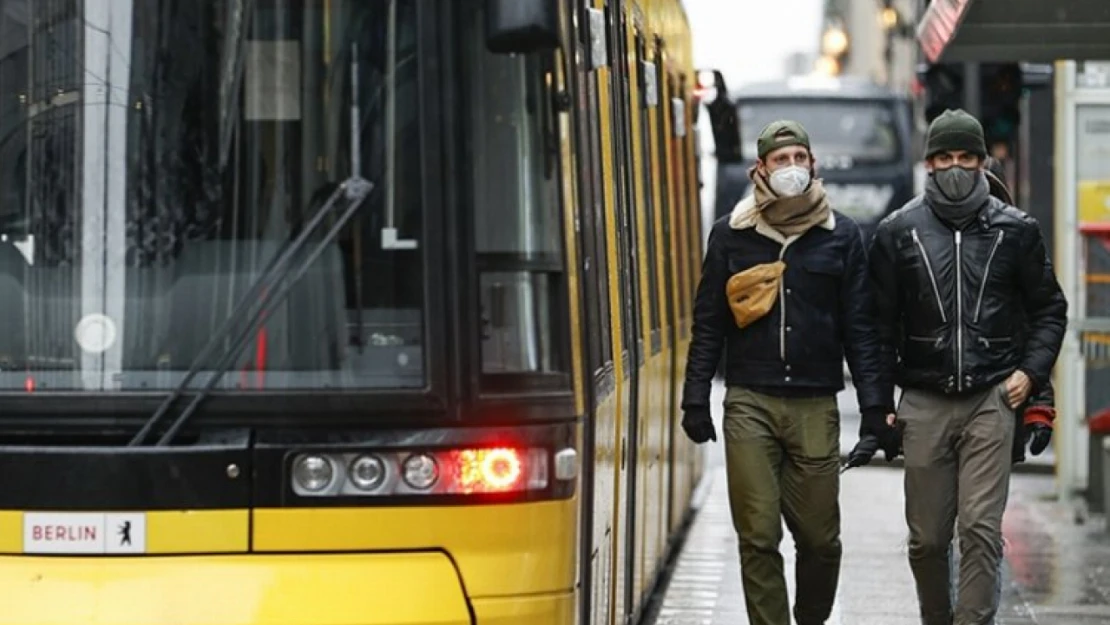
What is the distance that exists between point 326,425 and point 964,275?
294cm

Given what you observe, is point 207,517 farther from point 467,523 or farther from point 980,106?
point 980,106

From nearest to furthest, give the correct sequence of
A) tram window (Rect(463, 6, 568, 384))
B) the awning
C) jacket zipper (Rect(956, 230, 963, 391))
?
tram window (Rect(463, 6, 568, 384)) < jacket zipper (Rect(956, 230, 963, 391)) < the awning

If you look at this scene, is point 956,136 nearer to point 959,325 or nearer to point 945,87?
point 959,325

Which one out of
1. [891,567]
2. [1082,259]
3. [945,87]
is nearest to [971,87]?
[945,87]

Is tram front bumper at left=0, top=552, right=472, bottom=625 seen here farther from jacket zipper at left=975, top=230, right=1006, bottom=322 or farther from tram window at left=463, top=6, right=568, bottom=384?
jacket zipper at left=975, top=230, right=1006, bottom=322

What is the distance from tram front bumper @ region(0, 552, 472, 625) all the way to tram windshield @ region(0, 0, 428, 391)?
18.1 inches

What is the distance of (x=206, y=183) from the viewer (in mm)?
6574

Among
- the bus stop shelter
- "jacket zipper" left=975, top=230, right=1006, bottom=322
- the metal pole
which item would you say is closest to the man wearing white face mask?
"jacket zipper" left=975, top=230, right=1006, bottom=322

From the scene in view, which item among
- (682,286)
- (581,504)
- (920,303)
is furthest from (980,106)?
(581,504)

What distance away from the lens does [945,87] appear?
1727 cm

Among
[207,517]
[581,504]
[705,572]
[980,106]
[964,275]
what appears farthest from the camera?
[980,106]

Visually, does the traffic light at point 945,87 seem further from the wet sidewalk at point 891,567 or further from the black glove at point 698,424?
the black glove at point 698,424

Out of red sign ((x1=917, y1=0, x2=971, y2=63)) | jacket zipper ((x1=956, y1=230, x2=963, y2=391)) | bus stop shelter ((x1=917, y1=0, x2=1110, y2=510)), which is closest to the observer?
jacket zipper ((x1=956, y1=230, x2=963, y2=391))

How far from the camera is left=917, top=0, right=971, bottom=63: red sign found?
37.9 feet
